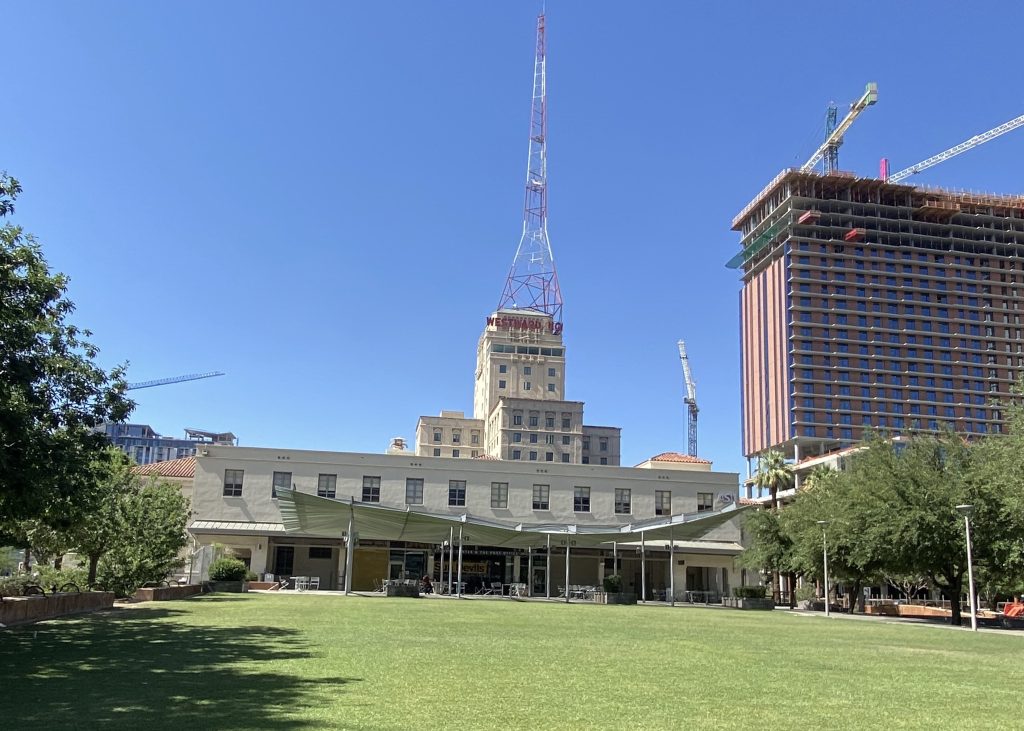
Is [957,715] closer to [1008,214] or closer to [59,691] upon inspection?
[59,691]

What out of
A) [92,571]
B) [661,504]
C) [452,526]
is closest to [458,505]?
[452,526]

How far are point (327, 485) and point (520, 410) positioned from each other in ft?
252

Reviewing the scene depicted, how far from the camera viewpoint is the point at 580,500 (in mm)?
54656

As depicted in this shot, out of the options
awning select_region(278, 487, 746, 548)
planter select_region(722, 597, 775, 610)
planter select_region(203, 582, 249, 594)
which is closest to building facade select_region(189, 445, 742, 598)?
awning select_region(278, 487, 746, 548)

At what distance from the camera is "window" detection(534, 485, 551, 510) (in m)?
54.3

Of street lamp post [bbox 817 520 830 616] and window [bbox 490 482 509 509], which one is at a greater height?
window [bbox 490 482 509 509]

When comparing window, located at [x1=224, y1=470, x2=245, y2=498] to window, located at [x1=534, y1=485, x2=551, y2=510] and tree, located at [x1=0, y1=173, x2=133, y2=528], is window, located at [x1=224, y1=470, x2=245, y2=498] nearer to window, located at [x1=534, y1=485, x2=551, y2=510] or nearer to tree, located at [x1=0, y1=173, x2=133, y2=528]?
window, located at [x1=534, y1=485, x2=551, y2=510]

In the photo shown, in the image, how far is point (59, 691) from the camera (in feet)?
31.9

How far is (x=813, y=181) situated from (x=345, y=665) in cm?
13554

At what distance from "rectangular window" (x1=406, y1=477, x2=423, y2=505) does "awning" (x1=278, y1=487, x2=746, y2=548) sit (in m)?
6.47

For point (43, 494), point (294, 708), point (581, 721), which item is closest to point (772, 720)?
point (581, 721)

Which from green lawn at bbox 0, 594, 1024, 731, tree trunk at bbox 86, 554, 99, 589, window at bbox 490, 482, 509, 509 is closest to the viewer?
green lawn at bbox 0, 594, 1024, 731

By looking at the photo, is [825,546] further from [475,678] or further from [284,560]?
[475,678]

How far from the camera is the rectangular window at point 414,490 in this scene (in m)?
53.3
